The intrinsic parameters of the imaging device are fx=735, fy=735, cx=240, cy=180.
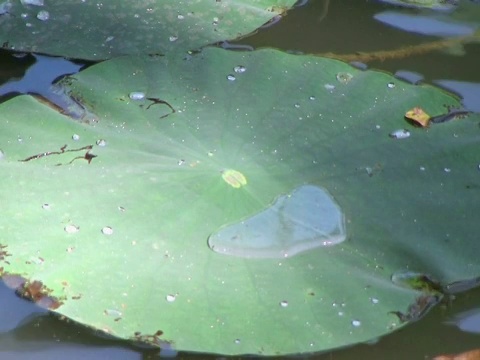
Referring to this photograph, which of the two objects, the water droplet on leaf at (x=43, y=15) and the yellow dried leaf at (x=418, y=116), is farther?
the water droplet on leaf at (x=43, y=15)

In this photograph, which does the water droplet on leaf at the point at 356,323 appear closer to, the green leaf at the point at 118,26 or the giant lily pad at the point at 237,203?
the giant lily pad at the point at 237,203

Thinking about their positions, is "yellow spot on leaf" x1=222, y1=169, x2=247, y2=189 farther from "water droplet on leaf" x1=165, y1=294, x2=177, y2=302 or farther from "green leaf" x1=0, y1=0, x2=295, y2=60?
"green leaf" x1=0, y1=0, x2=295, y2=60

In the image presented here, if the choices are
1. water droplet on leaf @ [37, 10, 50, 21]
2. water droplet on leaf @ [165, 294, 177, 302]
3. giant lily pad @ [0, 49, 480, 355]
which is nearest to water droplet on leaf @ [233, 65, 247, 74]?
giant lily pad @ [0, 49, 480, 355]

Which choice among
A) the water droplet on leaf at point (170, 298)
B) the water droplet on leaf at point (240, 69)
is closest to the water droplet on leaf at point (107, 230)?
the water droplet on leaf at point (170, 298)

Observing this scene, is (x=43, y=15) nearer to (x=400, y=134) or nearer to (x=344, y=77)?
(x=344, y=77)

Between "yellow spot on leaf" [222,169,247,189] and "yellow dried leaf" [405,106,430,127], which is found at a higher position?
"yellow dried leaf" [405,106,430,127]

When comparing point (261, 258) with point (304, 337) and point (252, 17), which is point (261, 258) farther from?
point (252, 17)

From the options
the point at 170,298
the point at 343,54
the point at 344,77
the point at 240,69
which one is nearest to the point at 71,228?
the point at 170,298
